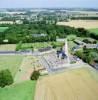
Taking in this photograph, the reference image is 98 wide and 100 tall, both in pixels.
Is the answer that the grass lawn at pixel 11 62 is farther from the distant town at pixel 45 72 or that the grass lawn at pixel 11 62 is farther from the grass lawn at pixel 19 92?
the grass lawn at pixel 19 92

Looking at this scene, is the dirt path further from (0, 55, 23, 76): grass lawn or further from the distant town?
(0, 55, 23, 76): grass lawn

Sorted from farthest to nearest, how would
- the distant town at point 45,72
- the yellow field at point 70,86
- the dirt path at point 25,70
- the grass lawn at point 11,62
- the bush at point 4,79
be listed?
the grass lawn at point 11,62, the dirt path at point 25,70, the bush at point 4,79, the distant town at point 45,72, the yellow field at point 70,86

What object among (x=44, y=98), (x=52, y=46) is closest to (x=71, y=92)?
(x=44, y=98)

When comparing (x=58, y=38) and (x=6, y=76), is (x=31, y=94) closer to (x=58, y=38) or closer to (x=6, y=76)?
(x=6, y=76)

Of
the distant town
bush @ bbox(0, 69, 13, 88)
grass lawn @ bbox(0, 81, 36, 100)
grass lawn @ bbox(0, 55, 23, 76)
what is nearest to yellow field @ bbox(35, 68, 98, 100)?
the distant town

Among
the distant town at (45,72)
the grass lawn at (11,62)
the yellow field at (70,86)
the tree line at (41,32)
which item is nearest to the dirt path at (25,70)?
the distant town at (45,72)

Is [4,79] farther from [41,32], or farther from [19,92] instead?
[41,32]

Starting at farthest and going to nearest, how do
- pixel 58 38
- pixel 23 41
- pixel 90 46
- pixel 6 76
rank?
pixel 58 38 < pixel 23 41 < pixel 90 46 < pixel 6 76
